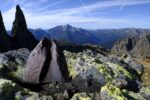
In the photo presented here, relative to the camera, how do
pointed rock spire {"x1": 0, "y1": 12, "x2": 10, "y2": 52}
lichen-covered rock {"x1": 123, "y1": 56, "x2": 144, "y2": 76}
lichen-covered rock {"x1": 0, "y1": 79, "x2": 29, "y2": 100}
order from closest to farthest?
1. lichen-covered rock {"x1": 0, "y1": 79, "x2": 29, "y2": 100}
2. lichen-covered rock {"x1": 123, "y1": 56, "x2": 144, "y2": 76}
3. pointed rock spire {"x1": 0, "y1": 12, "x2": 10, "y2": 52}

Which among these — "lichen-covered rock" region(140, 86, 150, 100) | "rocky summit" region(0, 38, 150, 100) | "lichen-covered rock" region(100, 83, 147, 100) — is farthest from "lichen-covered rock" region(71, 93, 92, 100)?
"lichen-covered rock" region(140, 86, 150, 100)

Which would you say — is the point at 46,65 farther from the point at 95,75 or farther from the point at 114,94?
the point at 114,94

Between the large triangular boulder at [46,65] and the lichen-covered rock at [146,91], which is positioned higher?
the large triangular boulder at [46,65]

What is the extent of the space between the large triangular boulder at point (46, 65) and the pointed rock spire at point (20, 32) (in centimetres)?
12511

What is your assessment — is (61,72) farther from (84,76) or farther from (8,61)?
(8,61)

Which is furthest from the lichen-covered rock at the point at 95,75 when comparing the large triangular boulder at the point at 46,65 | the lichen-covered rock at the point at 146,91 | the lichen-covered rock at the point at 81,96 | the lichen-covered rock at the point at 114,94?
the lichen-covered rock at the point at 81,96

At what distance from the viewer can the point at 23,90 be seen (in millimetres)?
18875

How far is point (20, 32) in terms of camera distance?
489 feet

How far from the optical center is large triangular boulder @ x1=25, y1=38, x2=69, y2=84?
22203 millimetres

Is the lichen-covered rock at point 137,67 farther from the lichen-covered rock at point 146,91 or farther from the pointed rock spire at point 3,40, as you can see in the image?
the pointed rock spire at point 3,40

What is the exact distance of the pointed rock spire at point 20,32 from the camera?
147300 millimetres

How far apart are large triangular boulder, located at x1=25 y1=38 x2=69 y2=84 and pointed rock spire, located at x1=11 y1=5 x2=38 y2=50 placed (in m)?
125

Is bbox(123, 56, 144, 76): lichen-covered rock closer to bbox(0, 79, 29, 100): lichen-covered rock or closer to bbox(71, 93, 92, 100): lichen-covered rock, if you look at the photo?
bbox(71, 93, 92, 100): lichen-covered rock

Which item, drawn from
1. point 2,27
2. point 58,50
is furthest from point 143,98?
point 2,27
